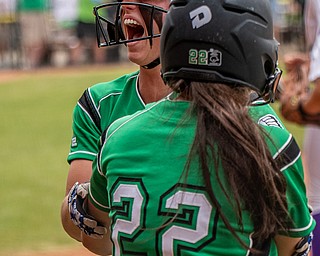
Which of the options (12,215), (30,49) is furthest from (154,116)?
(30,49)

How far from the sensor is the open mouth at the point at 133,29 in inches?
114

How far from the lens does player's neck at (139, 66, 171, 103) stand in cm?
303

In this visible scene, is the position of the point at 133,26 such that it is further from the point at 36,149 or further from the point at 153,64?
the point at 36,149

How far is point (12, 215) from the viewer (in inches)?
297

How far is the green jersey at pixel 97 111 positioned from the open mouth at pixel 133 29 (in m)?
0.20

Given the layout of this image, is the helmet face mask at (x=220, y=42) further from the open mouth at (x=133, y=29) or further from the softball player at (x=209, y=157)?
the open mouth at (x=133, y=29)

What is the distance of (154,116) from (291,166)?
0.38 metres

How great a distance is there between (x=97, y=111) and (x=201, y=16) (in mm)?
924

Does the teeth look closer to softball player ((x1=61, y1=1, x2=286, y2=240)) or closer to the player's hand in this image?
softball player ((x1=61, y1=1, x2=286, y2=240))

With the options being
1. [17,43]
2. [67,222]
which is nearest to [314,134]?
[67,222]

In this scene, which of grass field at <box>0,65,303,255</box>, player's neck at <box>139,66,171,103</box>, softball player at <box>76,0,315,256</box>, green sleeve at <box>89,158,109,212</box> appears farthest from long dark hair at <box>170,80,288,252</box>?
grass field at <box>0,65,303,255</box>

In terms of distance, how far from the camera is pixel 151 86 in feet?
9.98

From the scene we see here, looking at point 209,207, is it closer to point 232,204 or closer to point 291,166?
point 232,204

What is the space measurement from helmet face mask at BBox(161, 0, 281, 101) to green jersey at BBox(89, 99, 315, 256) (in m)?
0.10
